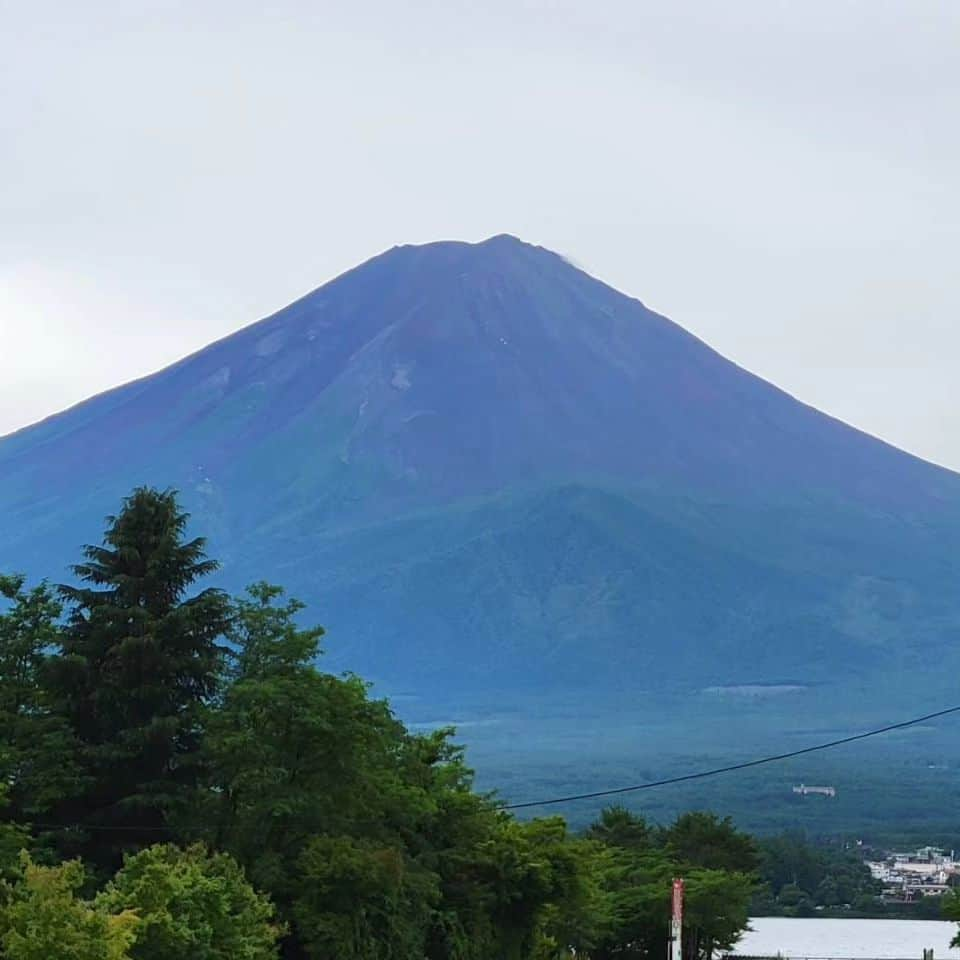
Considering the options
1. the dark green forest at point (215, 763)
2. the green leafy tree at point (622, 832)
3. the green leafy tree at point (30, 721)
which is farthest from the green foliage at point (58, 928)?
the green leafy tree at point (622, 832)

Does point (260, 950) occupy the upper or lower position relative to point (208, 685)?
lower

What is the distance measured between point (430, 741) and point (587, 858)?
5997mm

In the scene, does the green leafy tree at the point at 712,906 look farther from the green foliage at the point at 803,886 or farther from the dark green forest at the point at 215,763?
the green foliage at the point at 803,886

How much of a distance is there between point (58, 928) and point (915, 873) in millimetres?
126152

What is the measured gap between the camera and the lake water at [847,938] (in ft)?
326

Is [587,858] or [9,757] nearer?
[9,757]

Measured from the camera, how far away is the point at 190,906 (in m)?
34.3

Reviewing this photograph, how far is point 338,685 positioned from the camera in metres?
46.3

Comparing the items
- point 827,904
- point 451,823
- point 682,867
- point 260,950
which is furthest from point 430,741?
point 827,904

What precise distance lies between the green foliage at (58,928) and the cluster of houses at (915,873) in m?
98.8

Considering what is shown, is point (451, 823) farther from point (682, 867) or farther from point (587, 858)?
point (682, 867)

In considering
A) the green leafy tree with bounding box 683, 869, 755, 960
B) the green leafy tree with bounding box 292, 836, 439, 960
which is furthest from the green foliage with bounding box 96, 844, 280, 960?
the green leafy tree with bounding box 683, 869, 755, 960

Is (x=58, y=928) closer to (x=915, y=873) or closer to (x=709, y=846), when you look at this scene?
(x=709, y=846)

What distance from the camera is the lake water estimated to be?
99.2 meters
